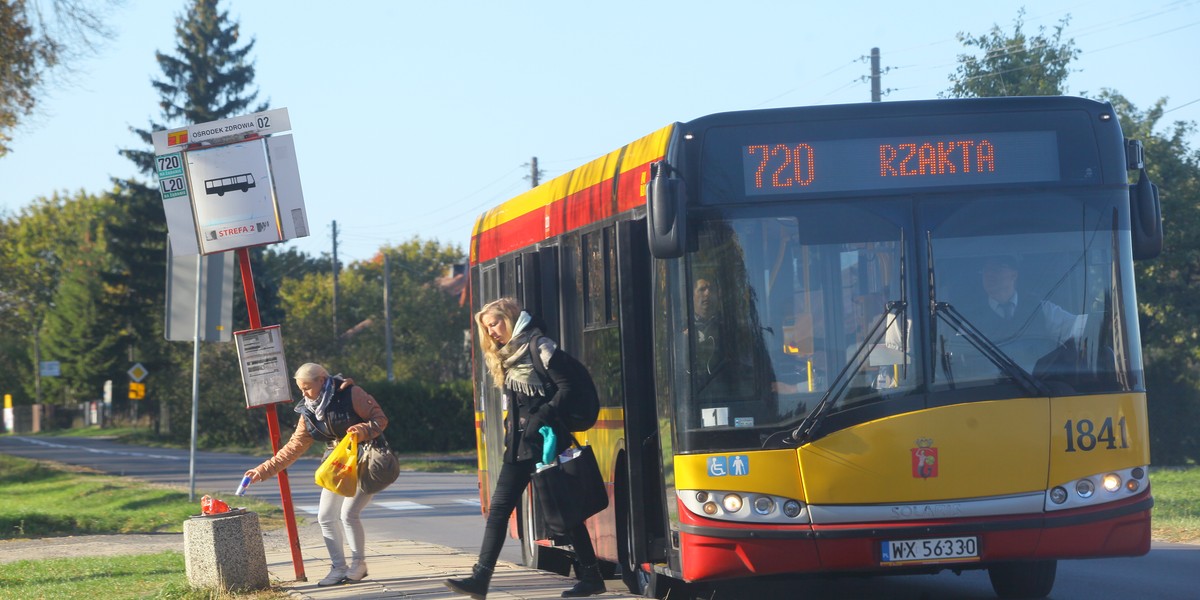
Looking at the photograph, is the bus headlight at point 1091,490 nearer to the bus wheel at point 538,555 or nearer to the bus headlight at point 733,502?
the bus headlight at point 733,502

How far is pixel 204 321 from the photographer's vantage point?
19.3 metres

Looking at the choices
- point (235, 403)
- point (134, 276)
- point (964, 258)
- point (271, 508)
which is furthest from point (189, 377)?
point (964, 258)

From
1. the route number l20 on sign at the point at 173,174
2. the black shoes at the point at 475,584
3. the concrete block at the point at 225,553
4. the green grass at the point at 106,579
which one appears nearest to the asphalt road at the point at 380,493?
the green grass at the point at 106,579

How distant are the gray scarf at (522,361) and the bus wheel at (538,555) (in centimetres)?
284

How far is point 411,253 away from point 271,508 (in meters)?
74.6

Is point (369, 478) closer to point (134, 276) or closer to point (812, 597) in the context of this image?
point (812, 597)

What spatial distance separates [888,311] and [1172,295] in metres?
23.4

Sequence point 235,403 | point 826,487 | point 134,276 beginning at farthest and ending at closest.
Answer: point 134,276 < point 235,403 < point 826,487

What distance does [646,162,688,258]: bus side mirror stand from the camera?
7.62 metres

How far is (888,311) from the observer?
772 cm

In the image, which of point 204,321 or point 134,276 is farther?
point 134,276

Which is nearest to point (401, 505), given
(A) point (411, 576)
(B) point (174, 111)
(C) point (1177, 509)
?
(C) point (1177, 509)

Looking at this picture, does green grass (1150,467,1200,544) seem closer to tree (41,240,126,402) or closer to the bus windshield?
the bus windshield

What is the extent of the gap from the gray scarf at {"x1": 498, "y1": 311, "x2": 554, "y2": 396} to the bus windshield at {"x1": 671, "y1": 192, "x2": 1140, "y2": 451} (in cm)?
128
